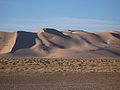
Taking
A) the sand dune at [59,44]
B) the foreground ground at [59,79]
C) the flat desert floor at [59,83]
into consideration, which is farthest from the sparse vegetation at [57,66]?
the sand dune at [59,44]

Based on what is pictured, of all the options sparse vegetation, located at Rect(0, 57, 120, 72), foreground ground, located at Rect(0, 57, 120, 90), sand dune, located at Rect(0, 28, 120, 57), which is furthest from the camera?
sand dune, located at Rect(0, 28, 120, 57)

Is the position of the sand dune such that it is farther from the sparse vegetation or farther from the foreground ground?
the foreground ground

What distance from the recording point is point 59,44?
151m

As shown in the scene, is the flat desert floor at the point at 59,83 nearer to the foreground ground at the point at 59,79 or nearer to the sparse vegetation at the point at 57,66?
the foreground ground at the point at 59,79

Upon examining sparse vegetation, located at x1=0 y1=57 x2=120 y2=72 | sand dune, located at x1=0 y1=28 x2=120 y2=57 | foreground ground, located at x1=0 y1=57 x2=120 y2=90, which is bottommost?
sand dune, located at x1=0 y1=28 x2=120 y2=57

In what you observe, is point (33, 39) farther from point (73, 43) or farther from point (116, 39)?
point (116, 39)

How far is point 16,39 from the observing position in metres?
147

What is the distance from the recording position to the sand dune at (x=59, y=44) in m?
131

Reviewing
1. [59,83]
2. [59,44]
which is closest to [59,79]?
[59,83]

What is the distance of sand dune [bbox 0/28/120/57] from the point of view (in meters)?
131

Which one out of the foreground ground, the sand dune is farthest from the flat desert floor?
the sand dune

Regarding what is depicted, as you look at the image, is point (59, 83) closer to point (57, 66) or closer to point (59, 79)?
point (59, 79)

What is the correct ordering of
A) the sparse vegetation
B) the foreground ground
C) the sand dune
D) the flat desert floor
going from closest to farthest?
the flat desert floor → the foreground ground → the sparse vegetation → the sand dune

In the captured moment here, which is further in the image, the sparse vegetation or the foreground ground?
the sparse vegetation
